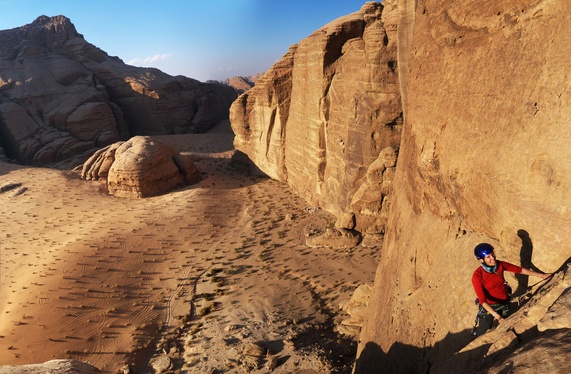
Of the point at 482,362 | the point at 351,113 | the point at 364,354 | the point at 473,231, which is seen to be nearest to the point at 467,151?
the point at 473,231

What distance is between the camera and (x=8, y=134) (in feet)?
121

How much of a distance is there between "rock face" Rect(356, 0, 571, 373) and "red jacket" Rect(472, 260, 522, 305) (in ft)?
1.18

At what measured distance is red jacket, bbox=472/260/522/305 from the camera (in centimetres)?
457

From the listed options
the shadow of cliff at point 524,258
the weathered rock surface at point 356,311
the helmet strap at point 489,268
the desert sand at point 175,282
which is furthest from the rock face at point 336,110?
the helmet strap at point 489,268

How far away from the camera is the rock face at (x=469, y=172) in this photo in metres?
4.41

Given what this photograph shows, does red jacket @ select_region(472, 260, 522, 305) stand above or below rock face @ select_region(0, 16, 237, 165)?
below

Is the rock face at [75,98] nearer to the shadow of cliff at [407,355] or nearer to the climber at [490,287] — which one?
the shadow of cliff at [407,355]

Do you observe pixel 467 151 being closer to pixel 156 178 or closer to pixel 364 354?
pixel 364 354

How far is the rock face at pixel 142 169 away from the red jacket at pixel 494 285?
21694 millimetres

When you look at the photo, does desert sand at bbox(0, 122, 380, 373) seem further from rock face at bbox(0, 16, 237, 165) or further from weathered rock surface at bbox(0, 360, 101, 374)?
rock face at bbox(0, 16, 237, 165)

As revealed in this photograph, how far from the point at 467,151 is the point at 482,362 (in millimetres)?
3327

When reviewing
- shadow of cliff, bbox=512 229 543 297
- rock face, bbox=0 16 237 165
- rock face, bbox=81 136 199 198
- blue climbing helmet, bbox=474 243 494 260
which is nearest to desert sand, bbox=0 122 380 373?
rock face, bbox=81 136 199 198

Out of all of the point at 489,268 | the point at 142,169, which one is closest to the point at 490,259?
the point at 489,268

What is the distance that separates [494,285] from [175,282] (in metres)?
13.2
